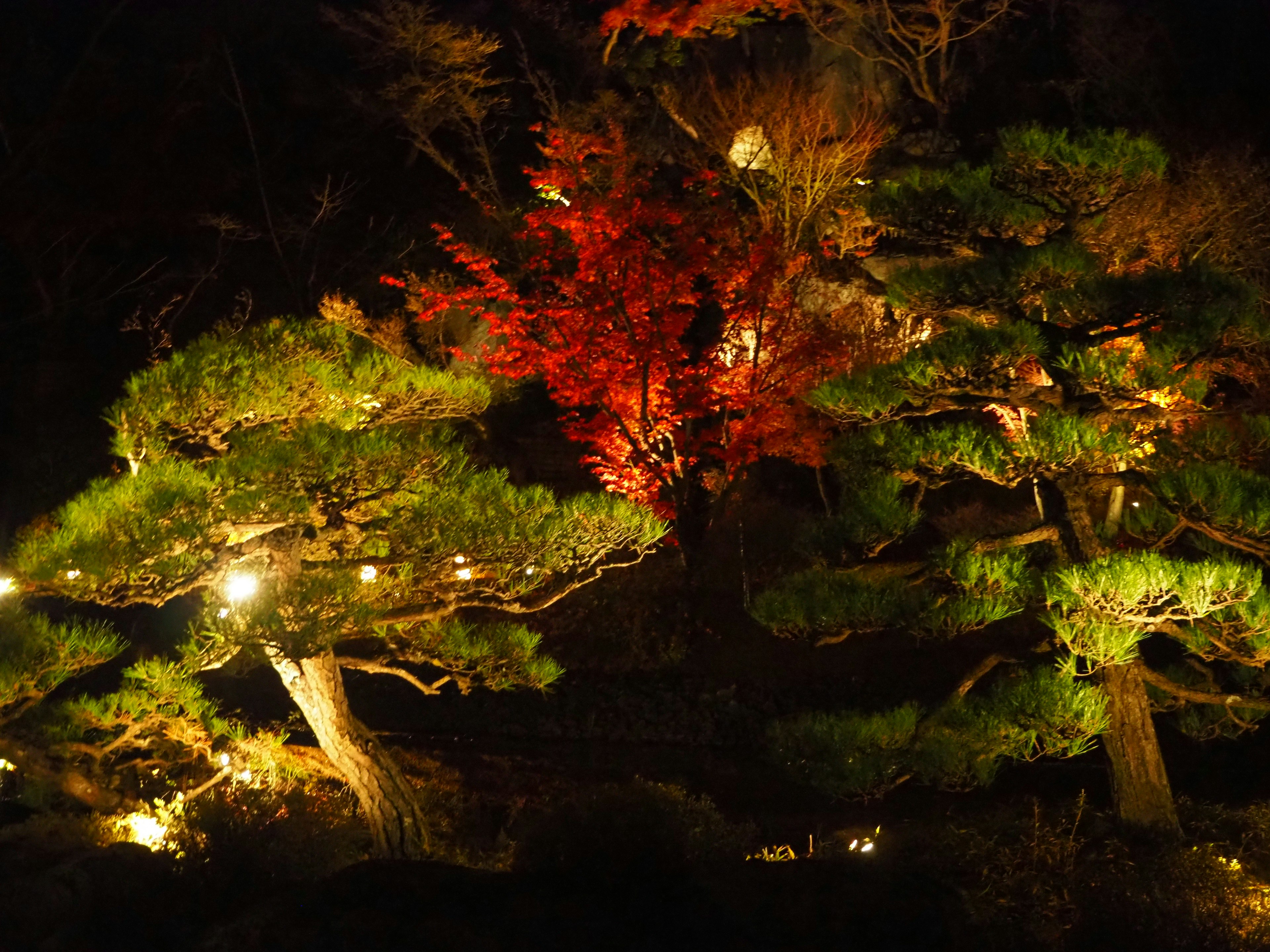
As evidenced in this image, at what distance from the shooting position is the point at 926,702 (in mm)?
9758

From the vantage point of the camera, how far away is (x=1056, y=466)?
4.38 meters

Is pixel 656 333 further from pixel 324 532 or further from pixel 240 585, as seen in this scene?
pixel 240 585

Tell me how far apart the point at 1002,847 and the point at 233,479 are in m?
4.21

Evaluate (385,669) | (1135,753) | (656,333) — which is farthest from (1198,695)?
(656,333)

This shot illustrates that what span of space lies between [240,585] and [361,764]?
49.2 inches

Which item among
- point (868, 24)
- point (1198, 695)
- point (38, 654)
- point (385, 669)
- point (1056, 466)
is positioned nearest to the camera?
point (1056, 466)

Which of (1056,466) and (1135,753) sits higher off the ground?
(1056,466)

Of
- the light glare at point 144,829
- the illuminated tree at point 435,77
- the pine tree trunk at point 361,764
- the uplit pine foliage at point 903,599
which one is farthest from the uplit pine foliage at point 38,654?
the illuminated tree at point 435,77

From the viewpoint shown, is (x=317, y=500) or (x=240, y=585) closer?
(x=317, y=500)

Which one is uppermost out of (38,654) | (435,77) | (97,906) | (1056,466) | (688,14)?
(688,14)

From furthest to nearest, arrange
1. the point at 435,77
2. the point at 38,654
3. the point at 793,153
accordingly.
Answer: the point at 435,77 < the point at 793,153 < the point at 38,654

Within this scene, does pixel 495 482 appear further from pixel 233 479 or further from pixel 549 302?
pixel 549 302

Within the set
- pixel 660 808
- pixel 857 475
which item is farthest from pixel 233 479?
pixel 857 475

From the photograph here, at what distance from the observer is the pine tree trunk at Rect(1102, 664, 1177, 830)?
510 centimetres
